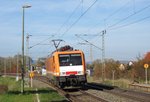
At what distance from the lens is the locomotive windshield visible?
3553 centimetres

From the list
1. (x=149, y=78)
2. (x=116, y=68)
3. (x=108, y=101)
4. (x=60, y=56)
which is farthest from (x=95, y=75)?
(x=108, y=101)

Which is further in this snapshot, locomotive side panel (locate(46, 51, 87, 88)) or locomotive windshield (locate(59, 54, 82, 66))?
locomotive windshield (locate(59, 54, 82, 66))

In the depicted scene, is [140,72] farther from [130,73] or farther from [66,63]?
[66,63]

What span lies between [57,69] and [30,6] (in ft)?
19.0

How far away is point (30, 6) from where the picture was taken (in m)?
35.8

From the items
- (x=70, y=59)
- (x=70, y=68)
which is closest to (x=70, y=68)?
(x=70, y=68)

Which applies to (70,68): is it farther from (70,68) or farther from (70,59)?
(70,59)

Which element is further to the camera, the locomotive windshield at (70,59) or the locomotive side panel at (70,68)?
the locomotive windshield at (70,59)

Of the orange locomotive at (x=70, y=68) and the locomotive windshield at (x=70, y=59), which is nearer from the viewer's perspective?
the orange locomotive at (x=70, y=68)

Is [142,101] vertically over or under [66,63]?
under

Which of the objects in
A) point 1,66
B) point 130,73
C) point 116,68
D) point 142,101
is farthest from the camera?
point 1,66

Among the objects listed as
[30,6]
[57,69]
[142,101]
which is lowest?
[142,101]

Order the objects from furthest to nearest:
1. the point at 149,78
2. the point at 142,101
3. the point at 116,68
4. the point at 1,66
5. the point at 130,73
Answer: the point at 1,66 → the point at 116,68 → the point at 130,73 → the point at 149,78 → the point at 142,101

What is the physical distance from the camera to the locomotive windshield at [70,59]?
35531 mm
